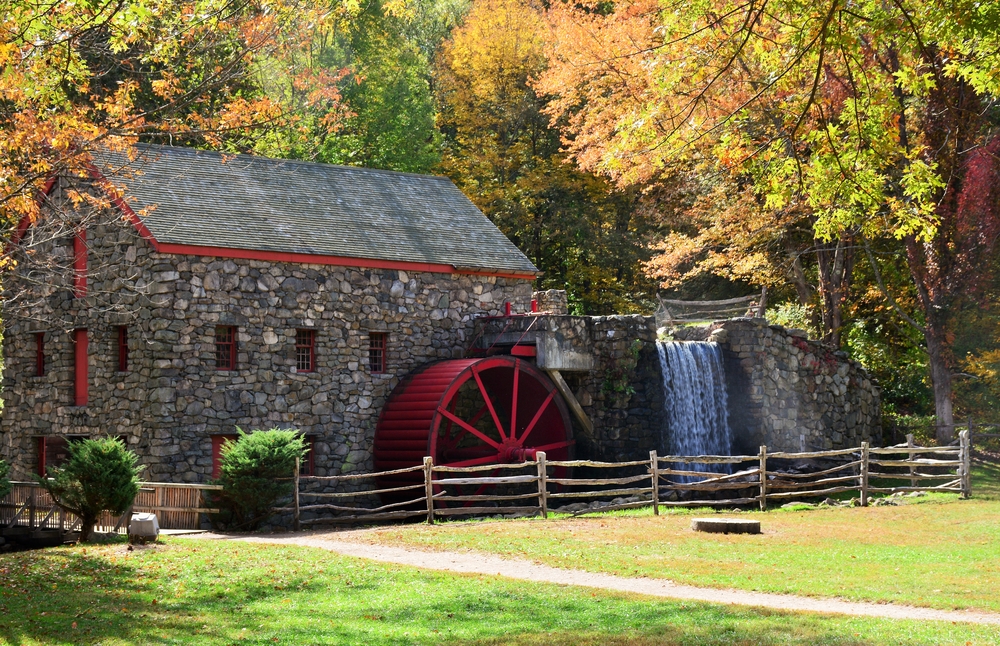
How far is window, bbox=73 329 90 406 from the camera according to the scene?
20172 mm

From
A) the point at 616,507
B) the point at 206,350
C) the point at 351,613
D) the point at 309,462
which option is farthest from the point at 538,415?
the point at 351,613

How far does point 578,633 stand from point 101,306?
13.5 metres

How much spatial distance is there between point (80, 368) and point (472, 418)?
24.5ft

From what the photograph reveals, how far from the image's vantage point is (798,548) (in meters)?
13.8

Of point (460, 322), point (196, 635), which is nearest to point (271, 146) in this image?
point (460, 322)

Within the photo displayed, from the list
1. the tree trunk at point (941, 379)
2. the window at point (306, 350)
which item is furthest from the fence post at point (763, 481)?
the window at point (306, 350)

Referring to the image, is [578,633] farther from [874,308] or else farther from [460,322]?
[874,308]

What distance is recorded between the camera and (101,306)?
1967 centimetres

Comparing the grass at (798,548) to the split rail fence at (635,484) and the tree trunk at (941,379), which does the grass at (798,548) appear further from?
the tree trunk at (941,379)

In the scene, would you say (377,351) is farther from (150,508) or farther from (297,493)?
(150,508)

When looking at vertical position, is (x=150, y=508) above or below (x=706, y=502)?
above

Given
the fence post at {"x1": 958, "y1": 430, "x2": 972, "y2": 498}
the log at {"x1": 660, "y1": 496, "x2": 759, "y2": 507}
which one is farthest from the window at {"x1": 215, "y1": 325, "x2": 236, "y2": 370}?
the fence post at {"x1": 958, "y1": 430, "x2": 972, "y2": 498}

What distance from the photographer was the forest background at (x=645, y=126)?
395 inches

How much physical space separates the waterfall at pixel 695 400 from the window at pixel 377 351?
538 centimetres
